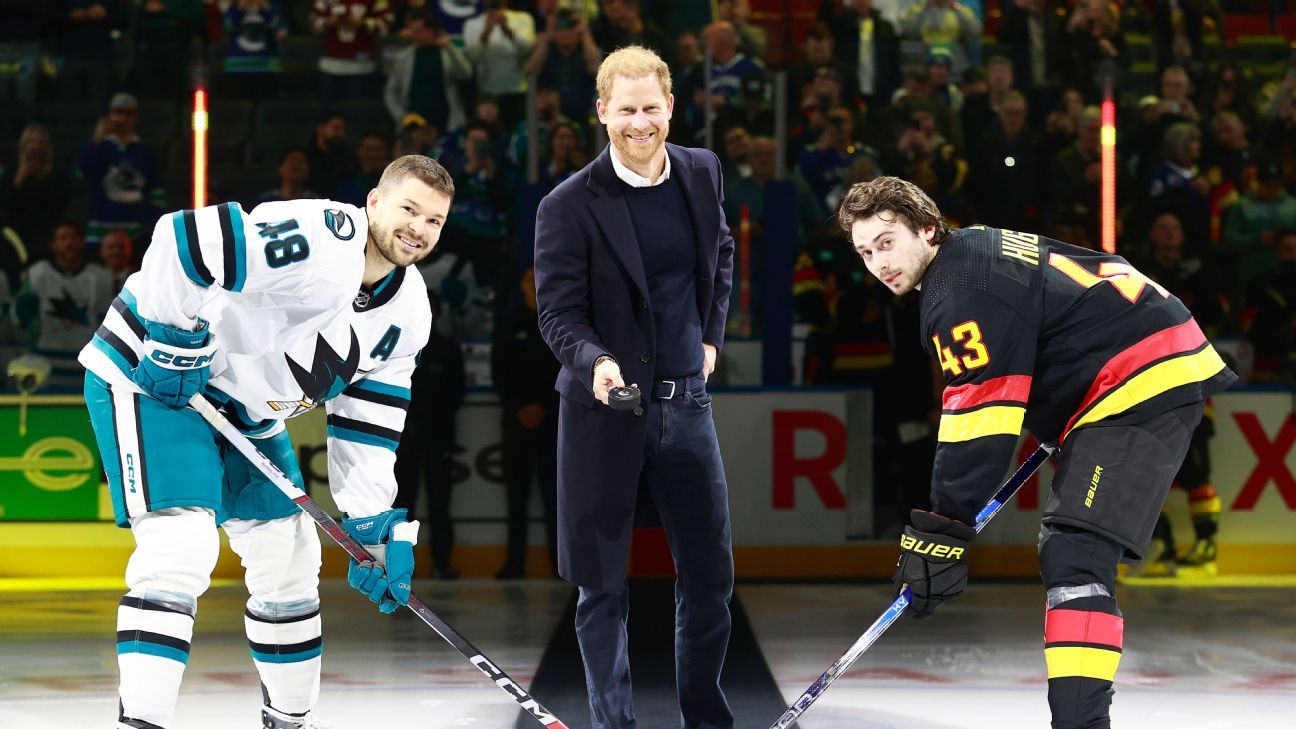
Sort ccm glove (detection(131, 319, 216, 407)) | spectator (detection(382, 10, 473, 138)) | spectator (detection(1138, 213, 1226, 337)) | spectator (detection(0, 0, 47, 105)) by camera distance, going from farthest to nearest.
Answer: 1. spectator (detection(0, 0, 47, 105))
2. spectator (detection(382, 10, 473, 138))
3. spectator (detection(1138, 213, 1226, 337))
4. ccm glove (detection(131, 319, 216, 407))

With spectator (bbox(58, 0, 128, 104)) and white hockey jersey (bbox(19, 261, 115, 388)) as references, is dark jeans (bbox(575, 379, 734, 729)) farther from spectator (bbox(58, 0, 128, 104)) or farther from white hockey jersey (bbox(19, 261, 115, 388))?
spectator (bbox(58, 0, 128, 104))

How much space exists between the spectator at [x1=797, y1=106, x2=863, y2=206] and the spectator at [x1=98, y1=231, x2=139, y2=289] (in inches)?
149

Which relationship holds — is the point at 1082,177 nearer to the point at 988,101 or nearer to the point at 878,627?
the point at 988,101

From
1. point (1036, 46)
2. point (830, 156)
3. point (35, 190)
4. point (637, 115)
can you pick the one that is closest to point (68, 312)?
point (35, 190)

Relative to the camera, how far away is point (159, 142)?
10.9 meters

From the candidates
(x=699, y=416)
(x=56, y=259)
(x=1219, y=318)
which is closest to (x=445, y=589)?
(x=56, y=259)

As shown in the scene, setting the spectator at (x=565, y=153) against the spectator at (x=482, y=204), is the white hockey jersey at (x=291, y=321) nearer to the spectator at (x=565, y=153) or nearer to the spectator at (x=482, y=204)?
the spectator at (x=565, y=153)

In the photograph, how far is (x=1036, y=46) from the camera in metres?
10.6

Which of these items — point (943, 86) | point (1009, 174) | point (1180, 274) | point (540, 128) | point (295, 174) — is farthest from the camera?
point (943, 86)

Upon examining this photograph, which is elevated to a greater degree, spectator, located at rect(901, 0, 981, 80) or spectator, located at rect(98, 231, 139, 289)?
spectator, located at rect(901, 0, 981, 80)

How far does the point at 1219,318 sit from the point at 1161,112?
167 cm

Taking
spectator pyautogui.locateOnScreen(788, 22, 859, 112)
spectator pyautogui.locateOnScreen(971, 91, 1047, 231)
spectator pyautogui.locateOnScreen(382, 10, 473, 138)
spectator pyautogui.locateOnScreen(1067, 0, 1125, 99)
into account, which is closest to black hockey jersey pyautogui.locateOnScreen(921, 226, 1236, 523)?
spectator pyautogui.locateOnScreen(971, 91, 1047, 231)

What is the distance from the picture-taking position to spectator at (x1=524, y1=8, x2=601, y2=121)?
30.2ft

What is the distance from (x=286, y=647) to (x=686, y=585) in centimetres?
102
